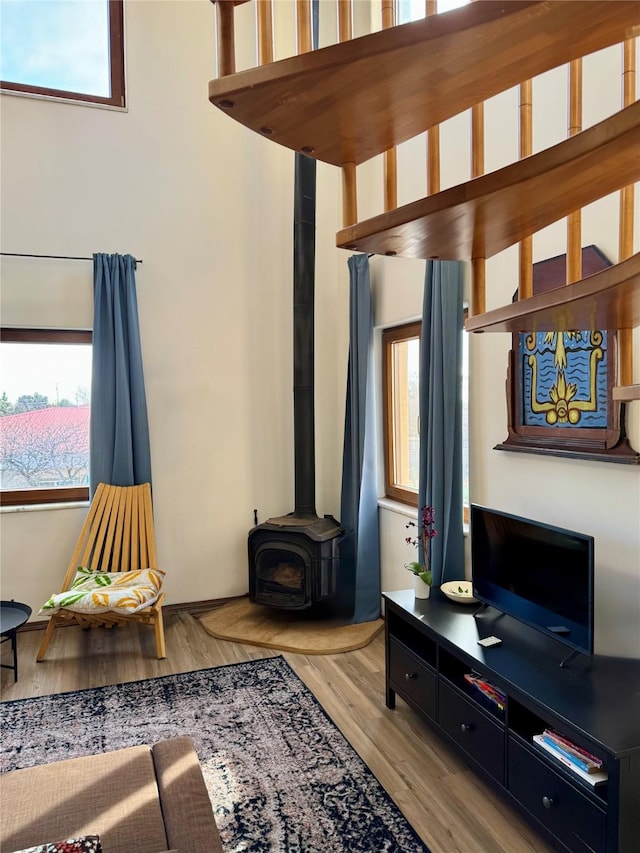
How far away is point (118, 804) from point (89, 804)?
8cm

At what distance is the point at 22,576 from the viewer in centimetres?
→ 418

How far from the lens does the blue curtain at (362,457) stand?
13.8 feet

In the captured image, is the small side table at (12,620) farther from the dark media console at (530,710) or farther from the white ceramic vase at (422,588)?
the white ceramic vase at (422,588)

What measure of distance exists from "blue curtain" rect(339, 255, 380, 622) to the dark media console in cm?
125

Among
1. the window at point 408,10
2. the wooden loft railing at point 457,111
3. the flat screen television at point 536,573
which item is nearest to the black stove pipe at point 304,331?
the window at point 408,10

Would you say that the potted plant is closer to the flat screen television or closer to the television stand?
the flat screen television

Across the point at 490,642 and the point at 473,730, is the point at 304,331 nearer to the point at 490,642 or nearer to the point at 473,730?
the point at 490,642

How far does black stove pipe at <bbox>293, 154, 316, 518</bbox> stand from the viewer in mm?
4320

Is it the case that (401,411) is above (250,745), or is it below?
above

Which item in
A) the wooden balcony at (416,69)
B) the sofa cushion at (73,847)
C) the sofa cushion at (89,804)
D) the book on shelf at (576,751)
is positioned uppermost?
the wooden balcony at (416,69)

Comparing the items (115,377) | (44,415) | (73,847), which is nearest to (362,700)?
(73,847)

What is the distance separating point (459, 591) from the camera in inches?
119

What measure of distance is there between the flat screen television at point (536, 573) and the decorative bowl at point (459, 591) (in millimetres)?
124

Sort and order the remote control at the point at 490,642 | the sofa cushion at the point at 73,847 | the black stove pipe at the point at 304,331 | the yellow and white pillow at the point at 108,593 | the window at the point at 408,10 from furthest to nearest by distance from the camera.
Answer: the black stove pipe at the point at 304,331 → the window at the point at 408,10 → the yellow and white pillow at the point at 108,593 → the remote control at the point at 490,642 → the sofa cushion at the point at 73,847
